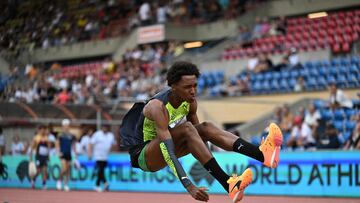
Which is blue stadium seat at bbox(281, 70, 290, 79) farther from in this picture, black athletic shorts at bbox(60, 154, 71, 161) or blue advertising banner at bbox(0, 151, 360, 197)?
black athletic shorts at bbox(60, 154, 71, 161)

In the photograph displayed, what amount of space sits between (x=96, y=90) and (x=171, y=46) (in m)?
4.69

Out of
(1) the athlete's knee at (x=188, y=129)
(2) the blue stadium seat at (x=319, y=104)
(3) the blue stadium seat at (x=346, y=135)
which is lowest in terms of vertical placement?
(3) the blue stadium seat at (x=346, y=135)

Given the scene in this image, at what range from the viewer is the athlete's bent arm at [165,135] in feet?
28.3

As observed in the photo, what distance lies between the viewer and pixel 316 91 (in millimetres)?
23031

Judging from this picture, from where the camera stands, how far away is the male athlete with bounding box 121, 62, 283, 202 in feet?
29.0

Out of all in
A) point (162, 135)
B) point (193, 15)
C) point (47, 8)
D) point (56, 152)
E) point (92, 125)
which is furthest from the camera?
point (193, 15)

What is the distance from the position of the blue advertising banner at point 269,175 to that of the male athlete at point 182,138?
6.87 m

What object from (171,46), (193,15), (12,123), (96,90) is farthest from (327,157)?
(193,15)

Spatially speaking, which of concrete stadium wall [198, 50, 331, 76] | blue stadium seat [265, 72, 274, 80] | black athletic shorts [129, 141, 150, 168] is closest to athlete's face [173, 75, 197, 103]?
black athletic shorts [129, 141, 150, 168]

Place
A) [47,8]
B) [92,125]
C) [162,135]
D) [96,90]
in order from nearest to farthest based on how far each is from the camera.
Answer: [162,135]
[47,8]
[92,125]
[96,90]

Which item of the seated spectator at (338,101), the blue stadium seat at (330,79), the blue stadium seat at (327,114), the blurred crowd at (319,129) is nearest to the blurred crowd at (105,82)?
the blue stadium seat at (330,79)

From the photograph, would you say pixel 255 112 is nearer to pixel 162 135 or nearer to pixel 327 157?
pixel 327 157

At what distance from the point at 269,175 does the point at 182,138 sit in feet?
27.9

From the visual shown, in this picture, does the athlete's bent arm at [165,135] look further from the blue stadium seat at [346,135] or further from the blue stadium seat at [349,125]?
the blue stadium seat at [349,125]
